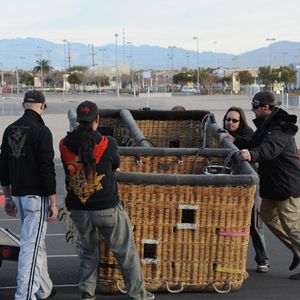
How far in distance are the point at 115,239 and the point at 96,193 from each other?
44 centimetres

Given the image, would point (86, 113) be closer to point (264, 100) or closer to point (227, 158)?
point (227, 158)

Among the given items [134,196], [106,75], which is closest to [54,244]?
[134,196]

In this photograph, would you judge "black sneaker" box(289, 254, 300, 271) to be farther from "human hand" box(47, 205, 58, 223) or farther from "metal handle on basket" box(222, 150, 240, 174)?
"human hand" box(47, 205, 58, 223)

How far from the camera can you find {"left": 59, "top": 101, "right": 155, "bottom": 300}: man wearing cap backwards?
5215mm

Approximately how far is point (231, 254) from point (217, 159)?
40.2 inches

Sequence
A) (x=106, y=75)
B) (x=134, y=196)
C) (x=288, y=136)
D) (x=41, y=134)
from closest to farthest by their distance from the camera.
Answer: (x=41, y=134) < (x=134, y=196) < (x=288, y=136) < (x=106, y=75)

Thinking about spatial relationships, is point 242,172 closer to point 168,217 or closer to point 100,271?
point 168,217

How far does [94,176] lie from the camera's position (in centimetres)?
521

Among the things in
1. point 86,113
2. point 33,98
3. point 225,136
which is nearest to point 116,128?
point 225,136

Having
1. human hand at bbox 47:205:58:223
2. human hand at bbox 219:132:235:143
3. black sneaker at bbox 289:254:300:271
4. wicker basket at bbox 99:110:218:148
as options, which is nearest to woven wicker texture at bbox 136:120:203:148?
wicker basket at bbox 99:110:218:148

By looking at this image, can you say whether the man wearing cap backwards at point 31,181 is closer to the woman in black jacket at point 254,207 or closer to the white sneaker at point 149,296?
the white sneaker at point 149,296

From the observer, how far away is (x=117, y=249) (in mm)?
5434

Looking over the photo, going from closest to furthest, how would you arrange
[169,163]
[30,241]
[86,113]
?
[86,113], [30,241], [169,163]

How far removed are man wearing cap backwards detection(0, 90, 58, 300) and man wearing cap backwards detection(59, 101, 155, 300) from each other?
A: 0.53 feet
